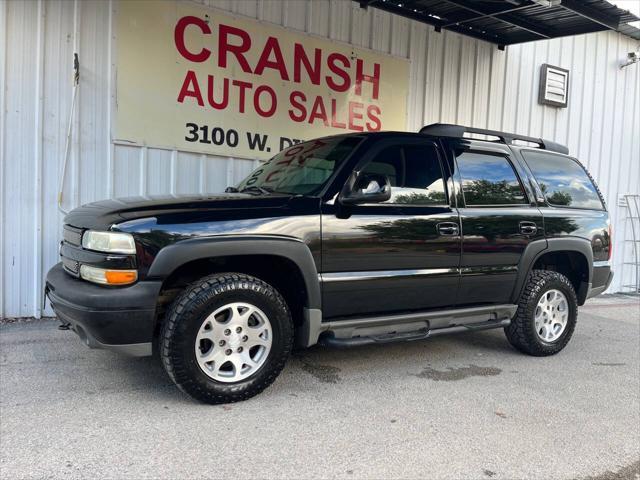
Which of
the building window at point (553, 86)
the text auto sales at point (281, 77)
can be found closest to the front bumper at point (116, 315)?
the text auto sales at point (281, 77)

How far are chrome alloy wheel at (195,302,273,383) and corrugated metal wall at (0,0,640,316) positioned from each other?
10.1 feet

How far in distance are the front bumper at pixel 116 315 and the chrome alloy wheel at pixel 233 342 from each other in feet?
1.14

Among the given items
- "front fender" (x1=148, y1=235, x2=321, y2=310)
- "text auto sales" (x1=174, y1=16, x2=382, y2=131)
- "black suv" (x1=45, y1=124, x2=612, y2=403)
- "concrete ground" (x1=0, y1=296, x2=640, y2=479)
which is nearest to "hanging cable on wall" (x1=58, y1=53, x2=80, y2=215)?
"text auto sales" (x1=174, y1=16, x2=382, y2=131)

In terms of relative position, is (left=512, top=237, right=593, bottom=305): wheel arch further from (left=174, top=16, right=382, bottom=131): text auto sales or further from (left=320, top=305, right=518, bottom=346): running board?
(left=174, top=16, right=382, bottom=131): text auto sales

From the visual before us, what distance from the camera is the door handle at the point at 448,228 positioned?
13.9 ft

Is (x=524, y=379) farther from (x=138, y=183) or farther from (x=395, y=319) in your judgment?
(x=138, y=183)

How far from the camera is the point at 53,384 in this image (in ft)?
12.8

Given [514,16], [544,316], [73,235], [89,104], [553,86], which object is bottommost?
[544,316]

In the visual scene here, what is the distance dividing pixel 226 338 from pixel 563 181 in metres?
3.68

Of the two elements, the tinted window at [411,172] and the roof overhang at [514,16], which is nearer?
the tinted window at [411,172]

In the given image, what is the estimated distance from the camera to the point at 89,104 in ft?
18.8

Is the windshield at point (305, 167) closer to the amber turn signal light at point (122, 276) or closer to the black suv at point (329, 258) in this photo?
the black suv at point (329, 258)

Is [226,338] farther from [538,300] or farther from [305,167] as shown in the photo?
[538,300]

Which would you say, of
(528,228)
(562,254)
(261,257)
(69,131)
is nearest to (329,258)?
(261,257)
